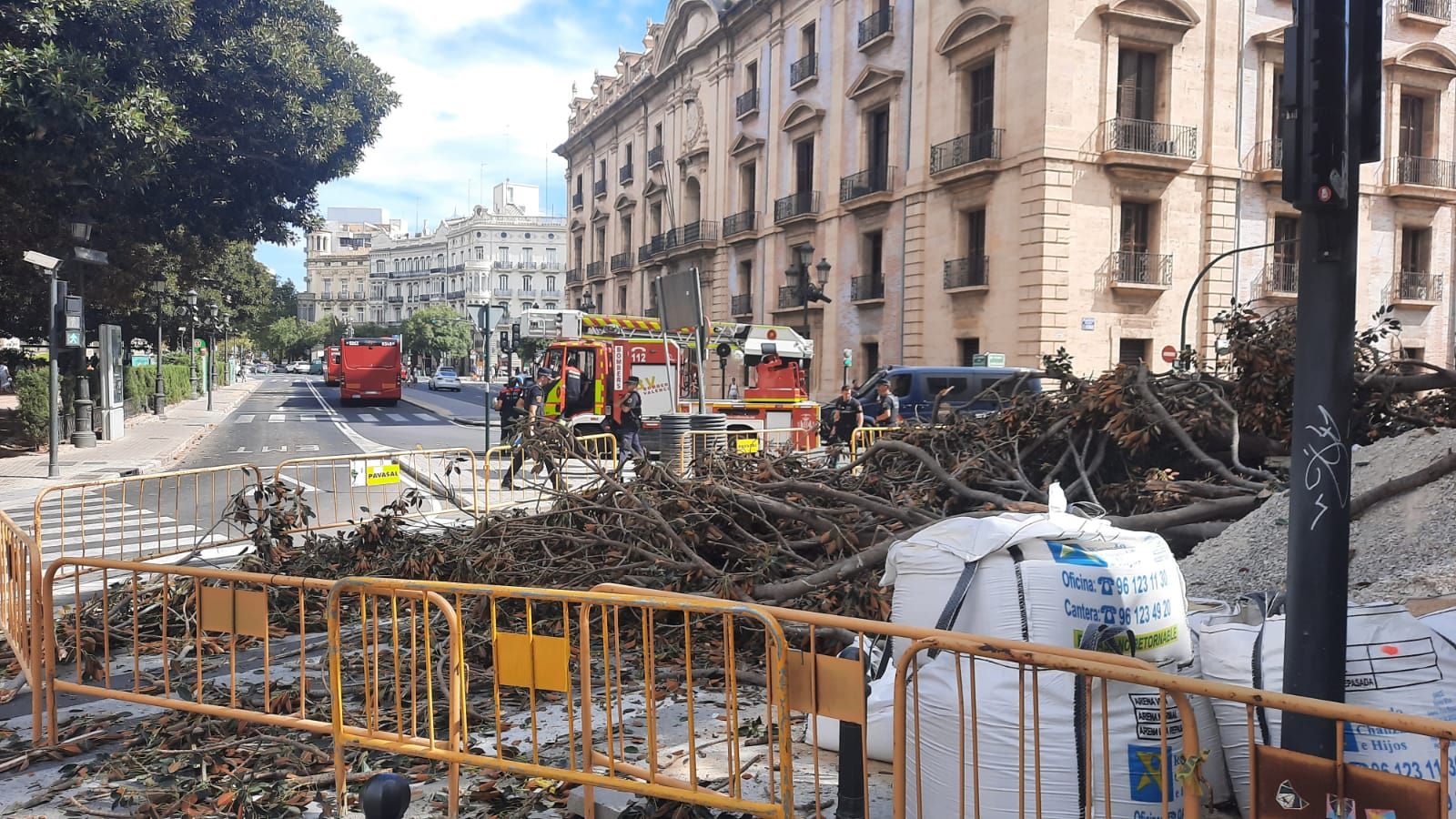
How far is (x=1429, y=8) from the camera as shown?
26047 mm

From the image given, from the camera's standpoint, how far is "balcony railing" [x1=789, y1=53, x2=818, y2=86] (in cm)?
3147

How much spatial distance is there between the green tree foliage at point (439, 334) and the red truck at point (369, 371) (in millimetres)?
44412

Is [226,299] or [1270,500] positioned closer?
[1270,500]

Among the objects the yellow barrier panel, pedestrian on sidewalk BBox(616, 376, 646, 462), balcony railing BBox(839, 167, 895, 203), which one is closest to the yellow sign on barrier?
the yellow barrier panel

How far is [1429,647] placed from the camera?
2.82 m

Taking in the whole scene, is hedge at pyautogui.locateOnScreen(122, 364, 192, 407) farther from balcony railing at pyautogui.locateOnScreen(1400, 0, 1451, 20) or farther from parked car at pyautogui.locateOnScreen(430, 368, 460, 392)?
balcony railing at pyautogui.locateOnScreen(1400, 0, 1451, 20)

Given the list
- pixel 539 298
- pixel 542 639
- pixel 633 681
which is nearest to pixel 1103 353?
pixel 633 681

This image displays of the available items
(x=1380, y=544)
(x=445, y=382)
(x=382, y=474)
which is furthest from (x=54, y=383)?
(x=445, y=382)

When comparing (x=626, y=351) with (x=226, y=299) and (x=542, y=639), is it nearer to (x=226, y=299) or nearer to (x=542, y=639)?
(x=542, y=639)

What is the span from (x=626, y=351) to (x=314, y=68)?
732 cm

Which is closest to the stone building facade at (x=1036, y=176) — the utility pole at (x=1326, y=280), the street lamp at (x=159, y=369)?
the street lamp at (x=159, y=369)

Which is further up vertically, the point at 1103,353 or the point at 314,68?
the point at 314,68

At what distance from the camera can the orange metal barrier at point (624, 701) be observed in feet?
10.6

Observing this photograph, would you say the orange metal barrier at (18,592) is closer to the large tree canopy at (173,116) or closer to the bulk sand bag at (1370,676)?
the bulk sand bag at (1370,676)
